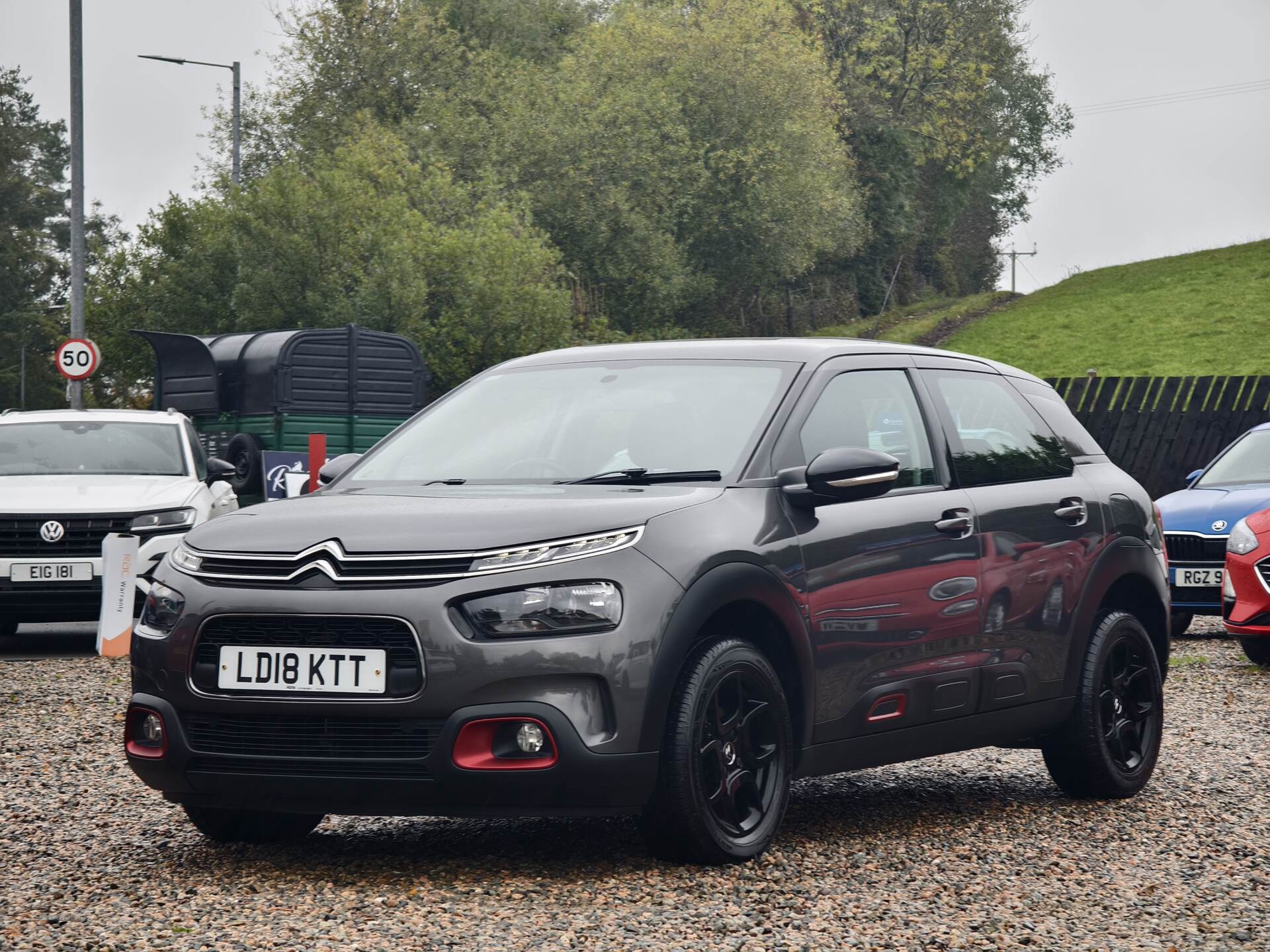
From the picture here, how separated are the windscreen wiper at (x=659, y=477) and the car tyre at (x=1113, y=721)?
7.35ft

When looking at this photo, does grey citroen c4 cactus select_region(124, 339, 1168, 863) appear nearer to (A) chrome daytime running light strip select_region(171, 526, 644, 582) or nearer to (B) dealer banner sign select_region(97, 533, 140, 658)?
(A) chrome daytime running light strip select_region(171, 526, 644, 582)

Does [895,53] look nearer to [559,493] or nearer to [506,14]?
[506,14]

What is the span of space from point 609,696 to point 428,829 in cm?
156

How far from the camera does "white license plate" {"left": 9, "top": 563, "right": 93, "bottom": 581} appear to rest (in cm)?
1311

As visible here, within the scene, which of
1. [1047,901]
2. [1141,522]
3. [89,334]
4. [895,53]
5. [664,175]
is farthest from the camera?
[895,53]

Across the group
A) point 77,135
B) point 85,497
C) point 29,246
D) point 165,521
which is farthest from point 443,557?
point 29,246

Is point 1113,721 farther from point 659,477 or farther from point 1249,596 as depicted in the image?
point 1249,596

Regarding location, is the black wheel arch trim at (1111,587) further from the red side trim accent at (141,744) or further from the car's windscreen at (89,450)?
the car's windscreen at (89,450)

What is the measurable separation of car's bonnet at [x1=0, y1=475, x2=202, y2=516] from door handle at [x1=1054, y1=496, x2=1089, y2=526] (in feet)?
27.3

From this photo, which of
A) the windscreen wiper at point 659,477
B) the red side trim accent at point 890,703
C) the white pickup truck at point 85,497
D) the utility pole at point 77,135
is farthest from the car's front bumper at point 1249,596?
the utility pole at point 77,135

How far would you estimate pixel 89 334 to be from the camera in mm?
35594

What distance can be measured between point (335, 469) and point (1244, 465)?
10980 mm

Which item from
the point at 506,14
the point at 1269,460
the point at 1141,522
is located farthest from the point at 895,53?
the point at 1141,522

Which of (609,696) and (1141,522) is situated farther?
(1141,522)
